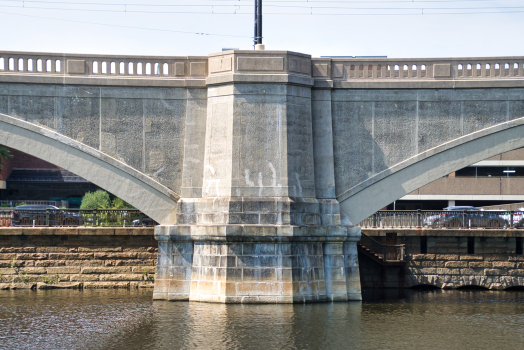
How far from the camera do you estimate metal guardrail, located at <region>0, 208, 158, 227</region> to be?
80.4ft

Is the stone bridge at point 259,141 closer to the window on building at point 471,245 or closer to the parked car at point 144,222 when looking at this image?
the parked car at point 144,222

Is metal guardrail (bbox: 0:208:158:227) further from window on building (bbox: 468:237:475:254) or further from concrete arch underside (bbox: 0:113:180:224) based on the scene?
window on building (bbox: 468:237:475:254)

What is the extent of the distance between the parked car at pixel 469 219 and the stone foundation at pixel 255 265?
26.1 feet

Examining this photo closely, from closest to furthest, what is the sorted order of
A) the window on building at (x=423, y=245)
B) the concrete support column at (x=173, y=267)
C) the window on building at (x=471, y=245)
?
the concrete support column at (x=173, y=267) < the window on building at (x=471, y=245) < the window on building at (x=423, y=245)

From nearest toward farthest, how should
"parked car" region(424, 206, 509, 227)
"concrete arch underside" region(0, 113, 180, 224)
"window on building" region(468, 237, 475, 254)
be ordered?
"concrete arch underside" region(0, 113, 180, 224)
"window on building" region(468, 237, 475, 254)
"parked car" region(424, 206, 509, 227)

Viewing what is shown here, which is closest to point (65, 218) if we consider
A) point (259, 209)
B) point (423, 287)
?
point (259, 209)

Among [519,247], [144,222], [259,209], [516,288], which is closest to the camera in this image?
[259,209]

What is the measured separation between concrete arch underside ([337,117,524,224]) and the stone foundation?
1139 mm

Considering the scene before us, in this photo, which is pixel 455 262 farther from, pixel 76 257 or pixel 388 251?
pixel 76 257

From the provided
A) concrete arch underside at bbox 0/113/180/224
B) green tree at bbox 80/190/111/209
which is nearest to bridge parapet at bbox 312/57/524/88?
concrete arch underside at bbox 0/113/180/224

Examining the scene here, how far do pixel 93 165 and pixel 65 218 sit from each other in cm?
520

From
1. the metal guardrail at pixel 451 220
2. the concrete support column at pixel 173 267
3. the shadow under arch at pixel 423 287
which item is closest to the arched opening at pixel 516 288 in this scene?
the metal guardrail at pixel 451 220

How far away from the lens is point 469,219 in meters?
26.6

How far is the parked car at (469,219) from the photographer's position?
2661 cm
